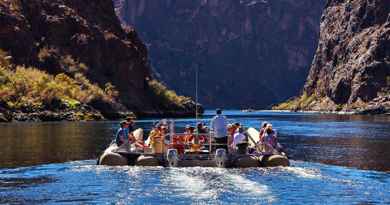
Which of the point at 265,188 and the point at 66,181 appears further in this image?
the point at 66,181

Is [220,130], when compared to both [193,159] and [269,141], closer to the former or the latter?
[193,159]

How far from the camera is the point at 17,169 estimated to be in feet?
167

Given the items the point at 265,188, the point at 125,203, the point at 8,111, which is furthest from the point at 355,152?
the point at 8,111

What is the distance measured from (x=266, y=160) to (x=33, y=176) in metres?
17.1

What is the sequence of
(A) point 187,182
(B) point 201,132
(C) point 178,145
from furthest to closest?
(B) point 201,132, (C) point 178,145, (A) point 187,182

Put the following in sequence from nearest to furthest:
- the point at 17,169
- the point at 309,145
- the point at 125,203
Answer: the point at 125,203 → the point at 17,169 → the point at 309,145

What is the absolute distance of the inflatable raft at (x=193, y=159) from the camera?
52094 millimetres

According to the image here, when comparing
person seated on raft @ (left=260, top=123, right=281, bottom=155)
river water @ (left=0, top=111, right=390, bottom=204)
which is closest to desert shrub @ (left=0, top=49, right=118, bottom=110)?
river water @ (left=0, top=111, right=390, bottom=204)

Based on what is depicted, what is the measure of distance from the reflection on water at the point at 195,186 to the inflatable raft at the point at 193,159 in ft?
4.32

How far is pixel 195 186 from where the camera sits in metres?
40.9

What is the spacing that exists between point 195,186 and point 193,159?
1180cm

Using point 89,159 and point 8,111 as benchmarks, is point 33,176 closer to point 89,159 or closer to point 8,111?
point 89,159

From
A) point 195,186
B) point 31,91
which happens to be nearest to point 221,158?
point 195,186

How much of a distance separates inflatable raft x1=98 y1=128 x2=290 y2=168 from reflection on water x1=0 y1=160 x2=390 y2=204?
1.32 m
